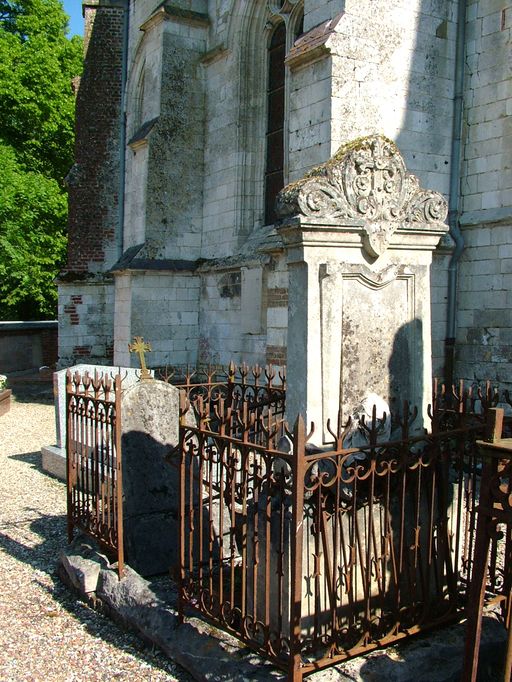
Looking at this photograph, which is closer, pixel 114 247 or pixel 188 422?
pixel 188 422

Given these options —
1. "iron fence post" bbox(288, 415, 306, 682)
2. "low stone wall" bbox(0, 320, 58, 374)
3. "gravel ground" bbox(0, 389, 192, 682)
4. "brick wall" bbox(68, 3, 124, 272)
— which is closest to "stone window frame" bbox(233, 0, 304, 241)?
"brick wall" bbox(68, 3, 124, 272)

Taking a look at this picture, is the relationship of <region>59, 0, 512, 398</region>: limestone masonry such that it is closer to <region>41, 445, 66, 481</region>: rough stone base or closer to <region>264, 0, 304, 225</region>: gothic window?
<region>264, 0, 304, 225</region>: gothic window

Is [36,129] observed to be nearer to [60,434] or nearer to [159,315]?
[159,315]

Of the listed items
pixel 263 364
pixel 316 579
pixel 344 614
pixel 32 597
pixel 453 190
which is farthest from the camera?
pixel 263 364

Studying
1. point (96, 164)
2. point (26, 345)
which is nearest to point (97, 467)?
point (96, 164)

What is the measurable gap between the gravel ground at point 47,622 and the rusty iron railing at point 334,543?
46 cm

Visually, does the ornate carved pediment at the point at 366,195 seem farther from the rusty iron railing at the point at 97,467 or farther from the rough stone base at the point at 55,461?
the rough stone base at the point at 55,461

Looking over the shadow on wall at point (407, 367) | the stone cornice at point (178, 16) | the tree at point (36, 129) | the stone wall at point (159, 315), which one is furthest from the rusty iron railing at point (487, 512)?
the tree at point (36, 129)

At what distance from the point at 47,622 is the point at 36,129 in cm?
1781

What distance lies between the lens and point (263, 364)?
1066cm

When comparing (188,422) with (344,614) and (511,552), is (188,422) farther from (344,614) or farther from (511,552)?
(511,552)

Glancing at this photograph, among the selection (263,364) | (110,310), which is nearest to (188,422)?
(263,364)

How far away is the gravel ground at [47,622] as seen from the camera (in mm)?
3793

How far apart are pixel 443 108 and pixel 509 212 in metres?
1.71
